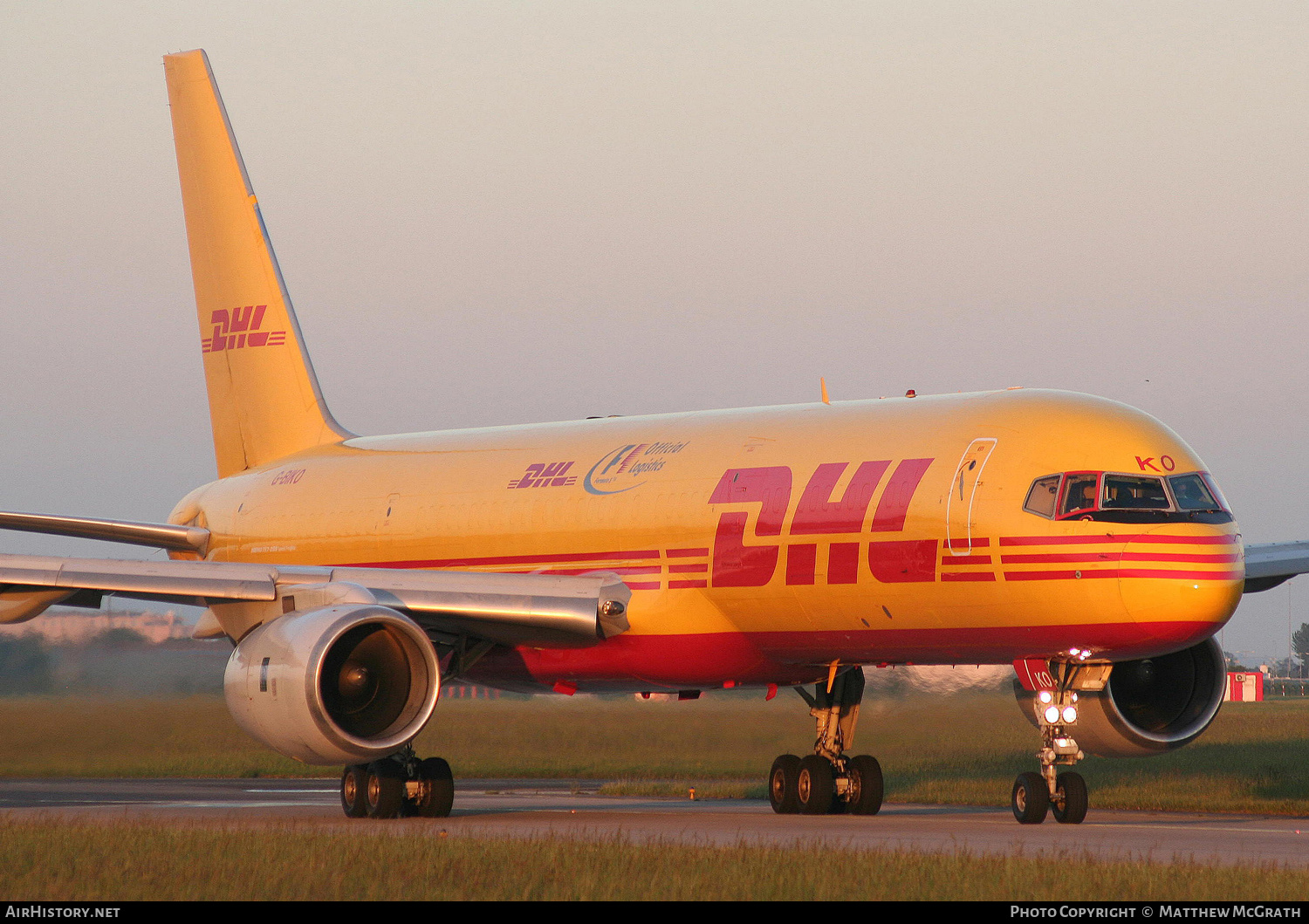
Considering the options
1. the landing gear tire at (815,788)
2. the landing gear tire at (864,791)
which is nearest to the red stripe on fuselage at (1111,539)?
the landing gear tire at (864,791)

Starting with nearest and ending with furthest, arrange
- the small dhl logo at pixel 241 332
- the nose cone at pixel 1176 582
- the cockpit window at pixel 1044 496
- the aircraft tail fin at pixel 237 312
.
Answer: the nose cone at pixel 1176 582
the cockpit window at pixel 1044 496
the aircraft tail fin at pixel 237 312
the small dhl logo at pixel 241 332

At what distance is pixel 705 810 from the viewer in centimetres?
2205

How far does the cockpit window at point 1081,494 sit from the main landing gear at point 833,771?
14.1 ft

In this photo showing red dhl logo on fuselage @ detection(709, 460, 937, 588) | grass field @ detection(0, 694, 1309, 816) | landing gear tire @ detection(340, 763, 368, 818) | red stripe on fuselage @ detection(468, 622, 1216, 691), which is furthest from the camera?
grass field @ detection(0, 694, 1309, 816)

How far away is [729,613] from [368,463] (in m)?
7.23

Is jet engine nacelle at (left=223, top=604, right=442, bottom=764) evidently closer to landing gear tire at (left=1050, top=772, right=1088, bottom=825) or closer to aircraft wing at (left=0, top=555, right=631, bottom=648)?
aircraft wing at (left=0, top=555, right=631, bottom=648)

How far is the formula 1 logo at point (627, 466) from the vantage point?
69.6ft

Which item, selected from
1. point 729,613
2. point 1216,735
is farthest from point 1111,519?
point 1216,735

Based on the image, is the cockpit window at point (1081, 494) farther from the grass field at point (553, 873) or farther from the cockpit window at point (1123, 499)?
the grass field at point (553, 873)

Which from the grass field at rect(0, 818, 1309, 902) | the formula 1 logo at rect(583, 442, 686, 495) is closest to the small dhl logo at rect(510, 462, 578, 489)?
the formula 1 logo at rect(583, 442, 686, 495)

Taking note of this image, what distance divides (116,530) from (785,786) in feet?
32.0

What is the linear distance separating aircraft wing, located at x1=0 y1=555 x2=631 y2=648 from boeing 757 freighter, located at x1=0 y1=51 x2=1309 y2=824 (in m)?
0.04

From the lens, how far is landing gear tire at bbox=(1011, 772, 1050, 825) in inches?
701

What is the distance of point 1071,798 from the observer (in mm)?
17844
